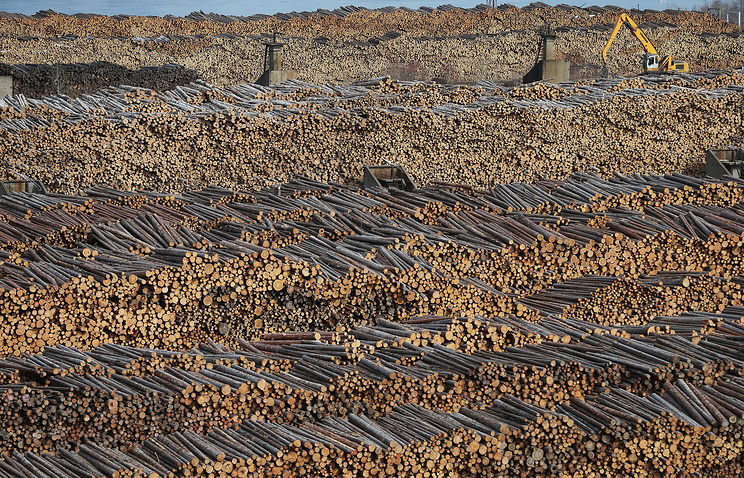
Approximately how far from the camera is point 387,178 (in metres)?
13.9

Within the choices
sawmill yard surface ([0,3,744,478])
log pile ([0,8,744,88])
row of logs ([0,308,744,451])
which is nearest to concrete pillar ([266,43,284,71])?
sawmill yard surface ([0,3,744,478])

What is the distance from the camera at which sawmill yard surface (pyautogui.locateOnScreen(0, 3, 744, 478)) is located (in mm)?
6520

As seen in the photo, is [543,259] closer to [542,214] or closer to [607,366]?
[542,214]

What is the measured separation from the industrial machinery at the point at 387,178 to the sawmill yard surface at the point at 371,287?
3.47ft

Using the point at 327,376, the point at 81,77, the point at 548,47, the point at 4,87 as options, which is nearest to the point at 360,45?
the point at 81,77

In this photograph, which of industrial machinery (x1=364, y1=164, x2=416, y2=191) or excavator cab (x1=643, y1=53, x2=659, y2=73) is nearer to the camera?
industrial machinery (x1=364, y1=164, x2=416, y2=191)

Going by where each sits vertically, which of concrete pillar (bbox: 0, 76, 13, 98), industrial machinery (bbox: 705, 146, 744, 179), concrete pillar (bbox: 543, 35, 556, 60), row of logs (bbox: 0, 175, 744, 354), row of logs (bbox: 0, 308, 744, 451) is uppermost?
concrete pillar (bbox: 543, 35, 556, 60)

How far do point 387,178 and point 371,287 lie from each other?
18.5ft

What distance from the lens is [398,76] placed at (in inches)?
1110

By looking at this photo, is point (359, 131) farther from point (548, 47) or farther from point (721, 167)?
point (721, 167)

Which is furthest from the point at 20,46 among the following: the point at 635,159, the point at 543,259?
the point at 543,259

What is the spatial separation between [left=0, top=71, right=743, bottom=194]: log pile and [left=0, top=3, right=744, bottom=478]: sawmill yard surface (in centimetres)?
6

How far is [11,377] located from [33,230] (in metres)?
2.94

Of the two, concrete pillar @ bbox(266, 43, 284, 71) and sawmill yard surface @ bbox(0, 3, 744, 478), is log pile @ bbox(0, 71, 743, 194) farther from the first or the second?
concrete pillar @ bbox(266, 43, 284, 71)
